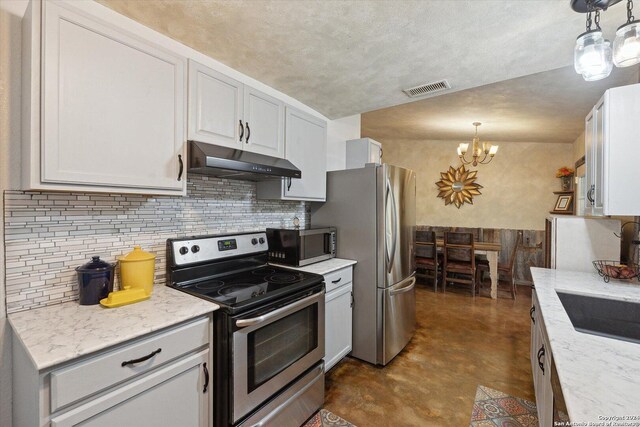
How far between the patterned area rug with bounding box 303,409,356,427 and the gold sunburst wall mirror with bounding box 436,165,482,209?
15.5 feet

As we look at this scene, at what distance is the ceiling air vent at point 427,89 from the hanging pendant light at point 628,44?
3.49 ft

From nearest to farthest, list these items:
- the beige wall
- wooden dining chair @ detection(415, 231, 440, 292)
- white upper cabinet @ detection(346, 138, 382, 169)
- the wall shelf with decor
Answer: white upper cabinet @ detection(346, 138, 382, 169), the wall shelf with decor, wooden dining chair @ detection(415, 231, 440, 292), the beige wall

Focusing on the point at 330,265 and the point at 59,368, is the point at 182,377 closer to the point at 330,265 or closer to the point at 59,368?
the point at 59,368

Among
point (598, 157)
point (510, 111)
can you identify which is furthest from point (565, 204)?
point (598, 157)

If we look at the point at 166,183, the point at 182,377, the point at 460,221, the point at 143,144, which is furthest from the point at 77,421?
the point at 460,221

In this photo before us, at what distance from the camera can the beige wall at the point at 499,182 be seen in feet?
16.0

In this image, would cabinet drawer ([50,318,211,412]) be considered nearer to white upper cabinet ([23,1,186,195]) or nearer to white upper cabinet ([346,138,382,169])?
white upper cabinet ([23,1,186,195])

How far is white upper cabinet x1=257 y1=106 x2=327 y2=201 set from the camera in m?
2.25

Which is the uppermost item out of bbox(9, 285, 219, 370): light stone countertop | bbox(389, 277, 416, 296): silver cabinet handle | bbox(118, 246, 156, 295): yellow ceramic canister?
bbox(118, 246, 156, 295): yellow ceramic canister

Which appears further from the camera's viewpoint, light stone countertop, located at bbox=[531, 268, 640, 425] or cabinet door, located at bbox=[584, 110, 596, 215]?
cabinet door, located at bbox=[584, 110, 596, 215]

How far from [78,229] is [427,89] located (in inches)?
98.4

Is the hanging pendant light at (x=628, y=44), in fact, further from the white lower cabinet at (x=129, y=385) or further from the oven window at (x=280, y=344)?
the white lower cabinet at (x=129, y=385)

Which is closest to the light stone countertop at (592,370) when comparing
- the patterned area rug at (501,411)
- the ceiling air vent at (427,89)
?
the patterned area rug at (501,411)

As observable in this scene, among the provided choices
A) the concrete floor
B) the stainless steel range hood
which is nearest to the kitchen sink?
the concrete floor
